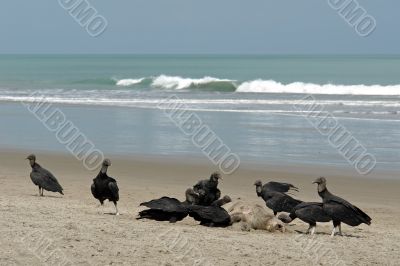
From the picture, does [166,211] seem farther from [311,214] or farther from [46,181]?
[46,181]

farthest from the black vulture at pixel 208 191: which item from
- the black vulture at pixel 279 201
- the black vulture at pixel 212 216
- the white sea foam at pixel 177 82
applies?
the white sea foam at pixel 177 82

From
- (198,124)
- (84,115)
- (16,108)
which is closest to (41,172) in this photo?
(198,124)

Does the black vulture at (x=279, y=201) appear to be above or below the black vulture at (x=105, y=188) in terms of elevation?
below

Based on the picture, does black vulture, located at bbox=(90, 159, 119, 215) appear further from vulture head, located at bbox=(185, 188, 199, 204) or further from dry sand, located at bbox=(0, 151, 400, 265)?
vulture head, located at bbox=(185, 188, 199, 204)

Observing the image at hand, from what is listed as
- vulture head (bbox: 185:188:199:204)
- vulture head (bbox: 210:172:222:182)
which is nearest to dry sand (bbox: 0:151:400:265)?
vulture head (bbox: 185:188:199:204)

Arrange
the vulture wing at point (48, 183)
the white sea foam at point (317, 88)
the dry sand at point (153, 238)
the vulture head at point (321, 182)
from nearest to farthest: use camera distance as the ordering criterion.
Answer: the dry sand at point (153, 238)
the vulture head at point (321, 182)
the vulture wing at point (48, 183)
the white sea foam at point (317, 88)

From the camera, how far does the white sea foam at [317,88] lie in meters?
47.0

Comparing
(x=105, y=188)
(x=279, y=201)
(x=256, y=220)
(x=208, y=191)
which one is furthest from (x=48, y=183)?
(x=256, y=220)

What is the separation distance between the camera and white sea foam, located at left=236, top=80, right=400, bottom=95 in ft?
154

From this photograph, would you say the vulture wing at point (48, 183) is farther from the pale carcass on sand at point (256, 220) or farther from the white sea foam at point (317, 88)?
the white sea foam at point (317, 88)

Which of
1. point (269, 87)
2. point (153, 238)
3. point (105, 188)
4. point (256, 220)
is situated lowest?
point (153, 238)

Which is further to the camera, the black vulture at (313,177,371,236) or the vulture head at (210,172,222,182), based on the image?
the vulture head at (210,172,222,182)

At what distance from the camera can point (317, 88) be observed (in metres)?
50.5

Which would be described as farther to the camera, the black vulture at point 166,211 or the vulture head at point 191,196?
the vulture head at point 191,196
